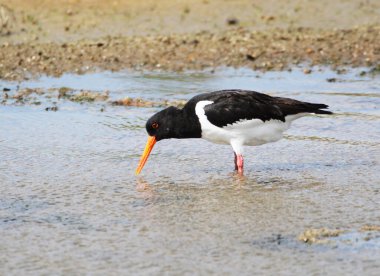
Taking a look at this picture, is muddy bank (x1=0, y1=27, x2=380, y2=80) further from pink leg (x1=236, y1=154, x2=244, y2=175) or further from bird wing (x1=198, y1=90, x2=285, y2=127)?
pink leg (x1=236, y1=154, x2=244, y2=175)

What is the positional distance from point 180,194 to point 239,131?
1.20 meters

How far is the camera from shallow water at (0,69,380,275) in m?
5.19

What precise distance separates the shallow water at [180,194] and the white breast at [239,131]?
0.71ft

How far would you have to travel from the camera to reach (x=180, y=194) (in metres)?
6.71

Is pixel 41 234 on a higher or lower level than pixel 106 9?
lower

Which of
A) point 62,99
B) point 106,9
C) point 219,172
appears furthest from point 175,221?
point 106,9

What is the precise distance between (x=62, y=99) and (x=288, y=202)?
4.48 meters

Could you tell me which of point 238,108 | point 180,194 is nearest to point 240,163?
point 238,108

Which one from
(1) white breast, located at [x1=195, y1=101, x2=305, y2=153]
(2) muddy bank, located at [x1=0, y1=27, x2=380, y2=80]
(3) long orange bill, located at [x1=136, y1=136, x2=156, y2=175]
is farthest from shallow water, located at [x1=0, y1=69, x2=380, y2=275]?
(2) muddy bank, located at [x1=0, y1=27, x2=380, y2=80]

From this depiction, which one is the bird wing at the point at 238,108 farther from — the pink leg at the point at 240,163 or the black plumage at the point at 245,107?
the pink leg at the point at 240,163

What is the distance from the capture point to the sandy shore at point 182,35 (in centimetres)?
1196

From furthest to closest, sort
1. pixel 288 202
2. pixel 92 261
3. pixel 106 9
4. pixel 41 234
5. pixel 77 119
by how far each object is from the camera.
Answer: pixel 106 9 → pixel 77 119 → pixel 288 202 → pixel 41 234 → pixel 92 261

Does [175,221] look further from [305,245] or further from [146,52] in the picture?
[146,52]

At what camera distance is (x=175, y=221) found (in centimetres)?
597
